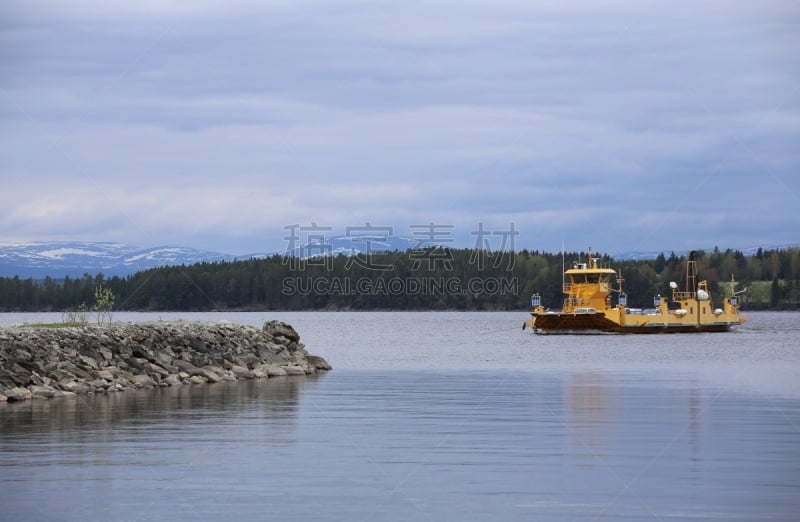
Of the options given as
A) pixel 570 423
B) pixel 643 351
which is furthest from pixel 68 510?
pixel 643 351

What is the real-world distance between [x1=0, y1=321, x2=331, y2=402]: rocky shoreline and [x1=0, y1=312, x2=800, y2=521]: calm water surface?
5.21 ft

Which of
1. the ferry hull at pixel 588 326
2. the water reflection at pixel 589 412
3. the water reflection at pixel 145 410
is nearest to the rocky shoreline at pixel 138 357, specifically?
the water reflection at pixel 145 410

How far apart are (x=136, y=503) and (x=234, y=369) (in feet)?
84.9

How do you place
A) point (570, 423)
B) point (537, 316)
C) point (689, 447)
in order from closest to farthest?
point (689, 447), point (570, 423), point (537, 316)

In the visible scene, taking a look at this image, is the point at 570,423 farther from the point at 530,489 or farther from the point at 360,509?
the point at 360,509

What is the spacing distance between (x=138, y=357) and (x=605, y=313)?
59573 mm

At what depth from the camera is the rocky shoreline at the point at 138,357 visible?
1334 inches

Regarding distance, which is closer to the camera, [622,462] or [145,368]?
[622,462]

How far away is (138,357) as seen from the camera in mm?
39375

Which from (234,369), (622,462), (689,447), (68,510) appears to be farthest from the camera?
(234,369)

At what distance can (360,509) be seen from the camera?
16.2 metres

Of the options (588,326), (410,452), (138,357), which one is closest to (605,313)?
(588,326)

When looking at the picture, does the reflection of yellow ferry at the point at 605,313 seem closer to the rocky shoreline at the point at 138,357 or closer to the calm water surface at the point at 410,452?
the rocky shoreline at the point at 138,357

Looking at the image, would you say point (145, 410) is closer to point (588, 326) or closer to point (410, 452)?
point (410, 452)
